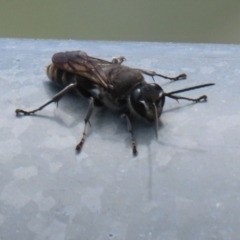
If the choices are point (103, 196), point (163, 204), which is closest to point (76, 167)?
point (103, 196)

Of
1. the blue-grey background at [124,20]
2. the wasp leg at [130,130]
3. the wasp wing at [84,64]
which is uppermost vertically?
the wasp leg at [130,130]

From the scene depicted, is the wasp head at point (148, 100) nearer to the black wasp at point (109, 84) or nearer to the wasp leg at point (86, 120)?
the black wasp at point (109, 84)

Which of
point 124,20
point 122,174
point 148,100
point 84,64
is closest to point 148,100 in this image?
point 148,100

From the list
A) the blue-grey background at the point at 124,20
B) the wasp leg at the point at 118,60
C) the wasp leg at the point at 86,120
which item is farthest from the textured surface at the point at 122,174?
the blue-grey background at the point at 124,20

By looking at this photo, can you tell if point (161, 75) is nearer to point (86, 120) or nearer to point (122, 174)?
point (86, 120)

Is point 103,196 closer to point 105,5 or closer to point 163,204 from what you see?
point 163,204

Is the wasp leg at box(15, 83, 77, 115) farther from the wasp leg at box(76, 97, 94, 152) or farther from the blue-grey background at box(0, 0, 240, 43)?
the blue-grey background at box(0, 0, 240, 43)

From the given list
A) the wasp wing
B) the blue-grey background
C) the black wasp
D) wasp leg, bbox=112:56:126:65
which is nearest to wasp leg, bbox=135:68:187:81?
the black wasp
